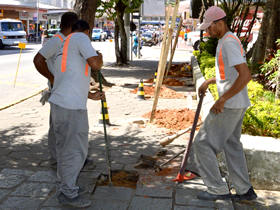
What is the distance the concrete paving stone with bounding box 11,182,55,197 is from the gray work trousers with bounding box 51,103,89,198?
0.50 m

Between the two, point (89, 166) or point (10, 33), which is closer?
point (89, 166)

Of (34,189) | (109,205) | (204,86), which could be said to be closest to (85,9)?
(34,189)

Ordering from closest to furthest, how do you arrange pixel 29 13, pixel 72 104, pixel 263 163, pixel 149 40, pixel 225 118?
pixel 72 104 → pixel 225 118 → pixel 263 163 → pixel 149 40 → pixel 29 13

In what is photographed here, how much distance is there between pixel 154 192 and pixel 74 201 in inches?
37.8

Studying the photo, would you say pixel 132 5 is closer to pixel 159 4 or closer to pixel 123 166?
pixel 159 4

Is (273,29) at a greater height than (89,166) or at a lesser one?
greater

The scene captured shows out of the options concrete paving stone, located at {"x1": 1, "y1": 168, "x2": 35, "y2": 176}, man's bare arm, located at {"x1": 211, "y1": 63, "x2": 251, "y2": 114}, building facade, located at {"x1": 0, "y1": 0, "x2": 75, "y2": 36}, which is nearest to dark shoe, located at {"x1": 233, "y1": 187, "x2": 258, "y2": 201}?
man's bare arm, located at {"x1": 211, "y1": 63, "x2": 251, "y2": 114}

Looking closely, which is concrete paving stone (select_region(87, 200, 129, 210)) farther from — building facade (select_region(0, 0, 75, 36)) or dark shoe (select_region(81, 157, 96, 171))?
building facade (select_region(0, 0, 75, 36))

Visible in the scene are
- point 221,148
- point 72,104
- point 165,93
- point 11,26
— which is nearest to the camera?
point 72,104

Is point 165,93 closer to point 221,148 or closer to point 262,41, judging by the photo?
point 262,41

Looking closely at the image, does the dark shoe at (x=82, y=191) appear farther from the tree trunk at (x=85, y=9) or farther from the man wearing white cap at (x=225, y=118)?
the tree trunk at (x=85, y=9)

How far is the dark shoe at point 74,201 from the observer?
13.3 ft

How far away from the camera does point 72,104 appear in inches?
154

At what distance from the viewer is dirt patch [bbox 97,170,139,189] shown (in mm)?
4843
